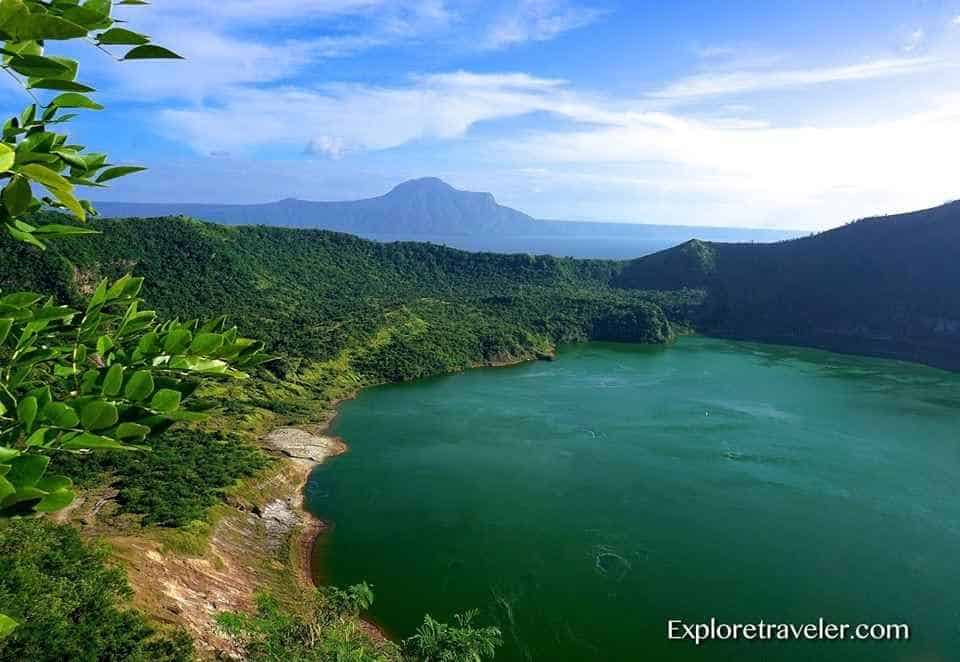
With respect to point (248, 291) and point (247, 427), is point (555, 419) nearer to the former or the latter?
point (247, 427)

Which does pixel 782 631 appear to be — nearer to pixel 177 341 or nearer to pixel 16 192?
pixel 177 341

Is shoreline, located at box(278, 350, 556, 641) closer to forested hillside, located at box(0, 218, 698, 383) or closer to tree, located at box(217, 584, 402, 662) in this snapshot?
tree, located at box(217, 584, 402, 662)

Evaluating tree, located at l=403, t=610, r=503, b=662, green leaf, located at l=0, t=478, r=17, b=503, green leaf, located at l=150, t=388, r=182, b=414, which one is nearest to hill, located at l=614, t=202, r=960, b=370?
tree, located at l=403, t=610, r=503, b=662

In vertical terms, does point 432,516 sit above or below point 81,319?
below

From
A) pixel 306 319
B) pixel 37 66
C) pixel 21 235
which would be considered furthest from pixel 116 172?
pixel 306 319

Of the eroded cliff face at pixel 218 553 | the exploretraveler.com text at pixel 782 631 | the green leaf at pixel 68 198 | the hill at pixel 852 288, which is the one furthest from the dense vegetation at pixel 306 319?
the hill at pixel 852 288

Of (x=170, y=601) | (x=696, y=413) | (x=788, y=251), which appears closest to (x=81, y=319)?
(x=170, y=601)
